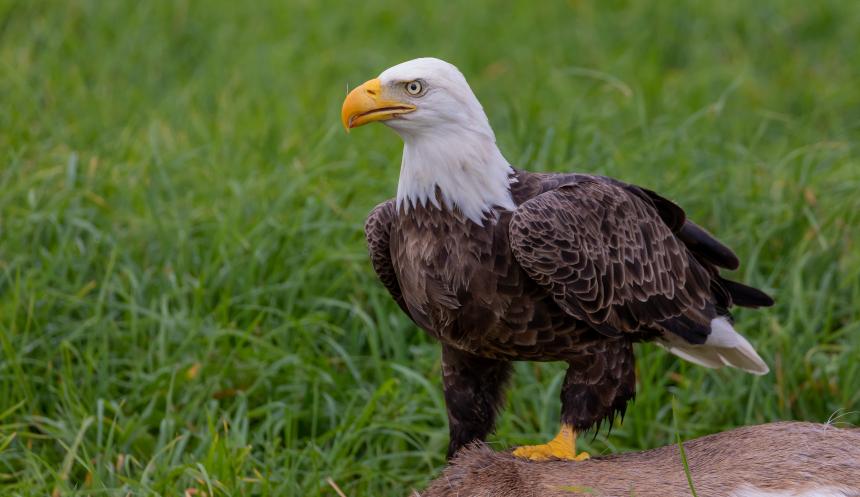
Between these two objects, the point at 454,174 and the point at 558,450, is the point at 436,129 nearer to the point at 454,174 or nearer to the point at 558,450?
the point at 454,174

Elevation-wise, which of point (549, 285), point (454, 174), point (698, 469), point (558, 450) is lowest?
point (558, 450)

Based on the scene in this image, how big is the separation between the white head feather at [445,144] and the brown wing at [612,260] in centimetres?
Result: 13

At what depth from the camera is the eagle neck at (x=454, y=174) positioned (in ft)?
11.6

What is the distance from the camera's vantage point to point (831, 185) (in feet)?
18.5

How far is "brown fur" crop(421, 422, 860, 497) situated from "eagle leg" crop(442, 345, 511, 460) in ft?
1.34

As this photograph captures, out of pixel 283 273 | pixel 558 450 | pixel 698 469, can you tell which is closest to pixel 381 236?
pixel 558 450

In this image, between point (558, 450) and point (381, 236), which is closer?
point (558, 450)

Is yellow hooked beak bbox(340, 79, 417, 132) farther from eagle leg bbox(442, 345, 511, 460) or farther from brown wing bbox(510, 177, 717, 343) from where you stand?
eagle leg bbox(442, 345, 511, 460)

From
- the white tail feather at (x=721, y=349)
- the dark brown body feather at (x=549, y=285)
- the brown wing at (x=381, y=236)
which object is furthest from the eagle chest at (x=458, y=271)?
the white tail feather at (x=721, y=349)

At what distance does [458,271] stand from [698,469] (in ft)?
2.82

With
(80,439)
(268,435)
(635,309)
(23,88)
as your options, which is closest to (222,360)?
(268,435)

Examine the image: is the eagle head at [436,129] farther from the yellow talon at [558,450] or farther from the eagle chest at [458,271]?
the yellow talon at [558,450]

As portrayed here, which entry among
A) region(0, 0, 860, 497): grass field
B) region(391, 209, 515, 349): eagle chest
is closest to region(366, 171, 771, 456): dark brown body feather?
region(391, 209, 515, 349): eagle chest

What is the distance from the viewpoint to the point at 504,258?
354cm
